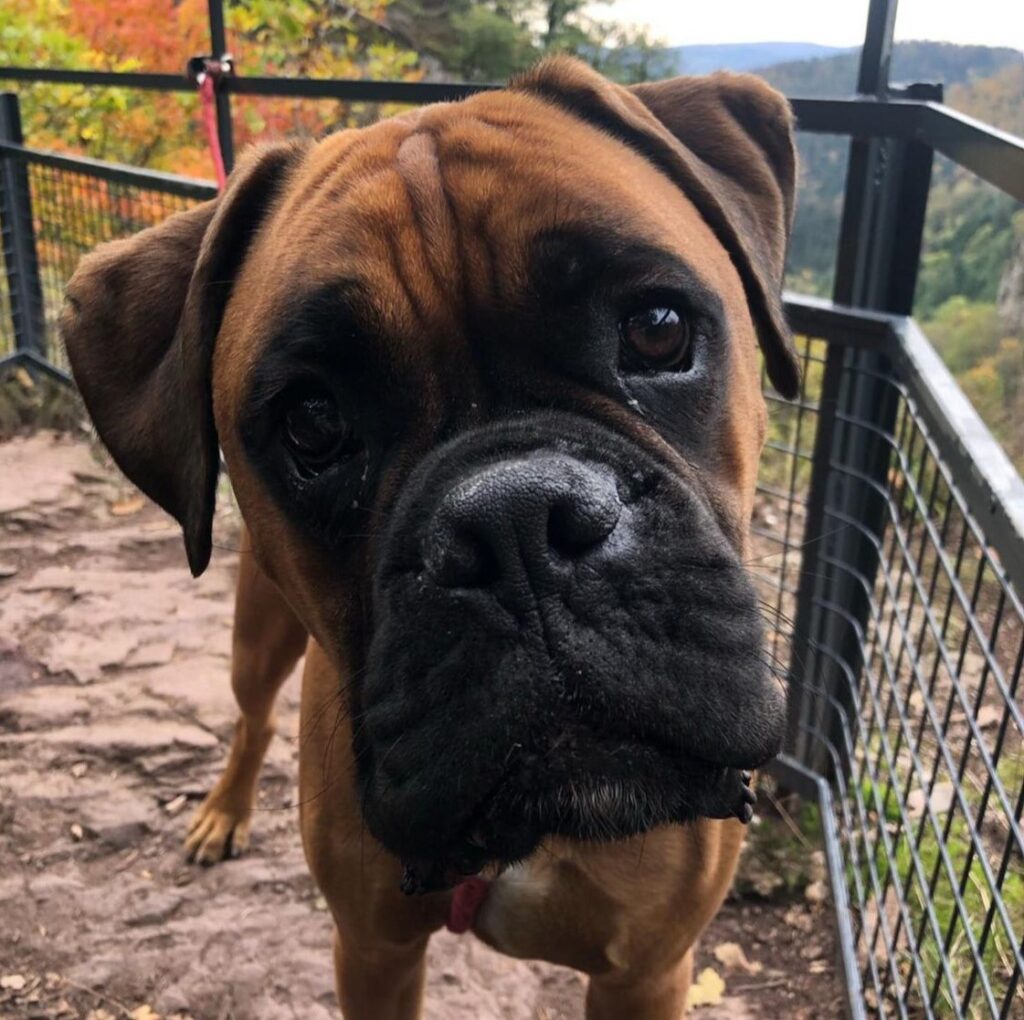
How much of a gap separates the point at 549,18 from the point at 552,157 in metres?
8.92

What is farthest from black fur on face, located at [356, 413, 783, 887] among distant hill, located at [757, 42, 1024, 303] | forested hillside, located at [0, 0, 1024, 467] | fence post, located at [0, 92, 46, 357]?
fence post, located at [0, 92, 46, 357]

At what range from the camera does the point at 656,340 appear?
1.69 m


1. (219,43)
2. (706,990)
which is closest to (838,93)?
(219,43)

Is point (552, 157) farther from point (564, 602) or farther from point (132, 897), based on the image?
point (132, 897)

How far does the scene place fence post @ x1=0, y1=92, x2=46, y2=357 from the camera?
708 cm

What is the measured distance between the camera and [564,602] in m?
1.34

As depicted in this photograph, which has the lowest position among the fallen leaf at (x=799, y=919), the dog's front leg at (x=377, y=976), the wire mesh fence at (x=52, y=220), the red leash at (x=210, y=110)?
the fallen leaf at (x=799, y=919)

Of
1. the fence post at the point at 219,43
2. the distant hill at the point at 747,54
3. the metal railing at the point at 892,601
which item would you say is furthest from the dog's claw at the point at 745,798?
the distant hill at the point at 747,54

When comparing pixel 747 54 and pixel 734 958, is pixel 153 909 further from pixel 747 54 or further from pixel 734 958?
pixel 747 54

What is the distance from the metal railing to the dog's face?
1.98 feet

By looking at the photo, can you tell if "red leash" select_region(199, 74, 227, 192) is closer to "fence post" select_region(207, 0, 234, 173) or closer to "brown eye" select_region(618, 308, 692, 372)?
"fence post" select_region(207, 0, 234, 173)

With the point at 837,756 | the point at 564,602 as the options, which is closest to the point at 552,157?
the point at 564,602

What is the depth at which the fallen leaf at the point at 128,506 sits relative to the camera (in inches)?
230

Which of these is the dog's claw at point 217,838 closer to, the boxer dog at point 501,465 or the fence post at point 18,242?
the boxer dog at point 501,465
